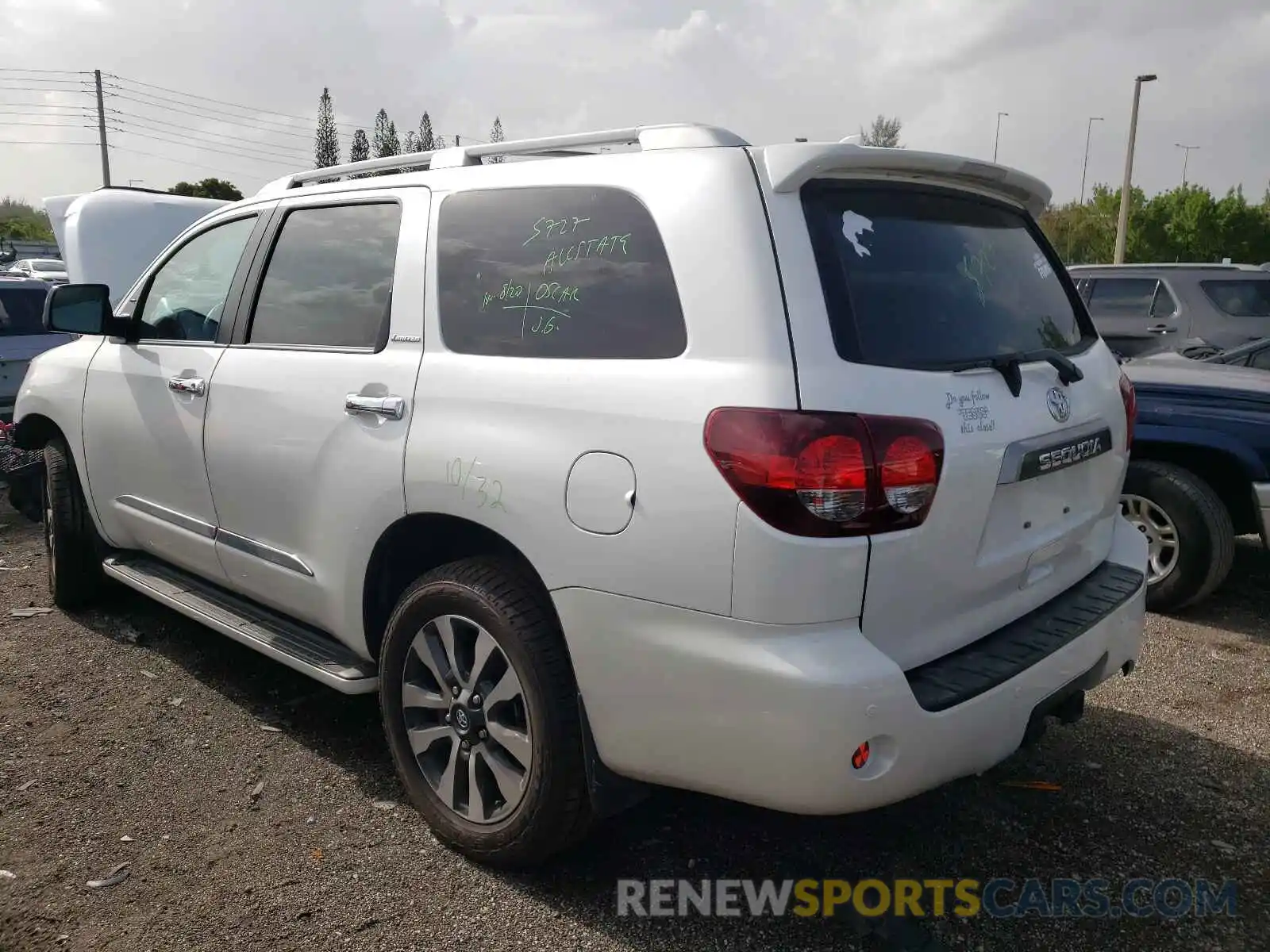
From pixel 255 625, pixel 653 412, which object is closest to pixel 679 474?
pixel 653 412

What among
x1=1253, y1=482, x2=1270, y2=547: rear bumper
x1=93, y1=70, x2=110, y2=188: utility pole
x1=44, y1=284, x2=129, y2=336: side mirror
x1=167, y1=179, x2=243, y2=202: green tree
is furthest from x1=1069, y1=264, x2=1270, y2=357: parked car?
x1=93, y1=70, x2=110, y2=188: utility pole

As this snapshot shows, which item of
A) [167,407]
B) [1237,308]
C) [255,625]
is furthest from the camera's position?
[1237,308]

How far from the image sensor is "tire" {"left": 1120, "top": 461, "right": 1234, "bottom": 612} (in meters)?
4.60

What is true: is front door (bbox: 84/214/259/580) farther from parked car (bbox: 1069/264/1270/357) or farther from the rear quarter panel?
parked car (bbox: 1069/264/1270/357)

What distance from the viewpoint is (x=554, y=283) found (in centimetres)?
255

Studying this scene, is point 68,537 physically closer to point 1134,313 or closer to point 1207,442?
point 1207,442

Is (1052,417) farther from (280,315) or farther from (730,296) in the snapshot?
(280,315)

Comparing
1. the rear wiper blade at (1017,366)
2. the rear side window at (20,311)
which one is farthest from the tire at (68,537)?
the rear side window at (20,311)

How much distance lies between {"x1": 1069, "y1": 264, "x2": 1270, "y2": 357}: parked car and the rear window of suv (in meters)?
6.76

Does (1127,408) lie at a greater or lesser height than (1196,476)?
greater

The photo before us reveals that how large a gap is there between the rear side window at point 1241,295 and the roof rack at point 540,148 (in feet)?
26.3

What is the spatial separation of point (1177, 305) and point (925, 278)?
7.89 m

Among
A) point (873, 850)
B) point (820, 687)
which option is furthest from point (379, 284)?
point (873, 850)

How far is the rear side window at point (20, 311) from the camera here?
827cm
